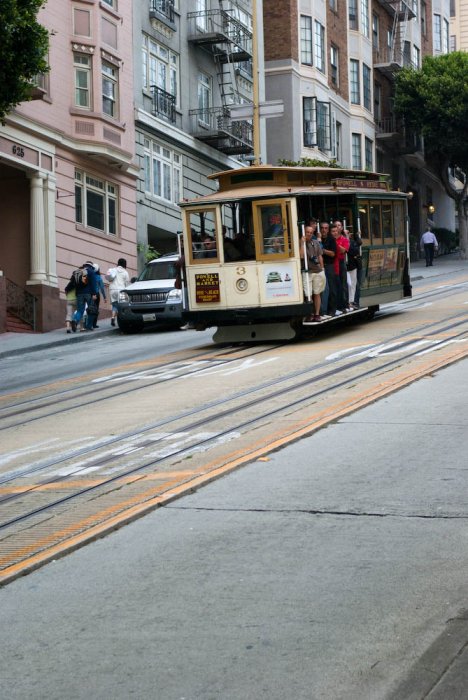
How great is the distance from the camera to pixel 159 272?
1116 inches

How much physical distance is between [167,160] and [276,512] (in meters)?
30.8

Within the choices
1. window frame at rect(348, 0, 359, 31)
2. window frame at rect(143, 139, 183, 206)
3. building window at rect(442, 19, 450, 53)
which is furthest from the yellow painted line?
building window at rect(442, 19, 450, 53)

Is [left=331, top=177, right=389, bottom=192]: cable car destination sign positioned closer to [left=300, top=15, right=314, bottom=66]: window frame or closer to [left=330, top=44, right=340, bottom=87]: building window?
[left=300, top=15, right=314, bottom=66]: window frame

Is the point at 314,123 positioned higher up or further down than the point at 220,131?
higher up

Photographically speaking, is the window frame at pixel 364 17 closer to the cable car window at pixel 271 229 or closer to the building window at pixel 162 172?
the building window at pixel 162 172

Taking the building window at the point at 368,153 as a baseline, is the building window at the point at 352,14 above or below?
above

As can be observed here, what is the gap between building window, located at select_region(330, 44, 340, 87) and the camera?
52.7m

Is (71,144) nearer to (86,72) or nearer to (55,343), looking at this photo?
(86,72)

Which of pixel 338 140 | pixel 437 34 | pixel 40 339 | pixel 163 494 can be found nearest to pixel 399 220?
pixel 40 339

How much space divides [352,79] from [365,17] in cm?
370

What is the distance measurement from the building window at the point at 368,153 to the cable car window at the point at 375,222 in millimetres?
33192

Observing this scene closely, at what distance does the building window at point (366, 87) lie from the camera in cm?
5669

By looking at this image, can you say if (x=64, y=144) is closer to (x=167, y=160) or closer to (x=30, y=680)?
(x=167, y=160)

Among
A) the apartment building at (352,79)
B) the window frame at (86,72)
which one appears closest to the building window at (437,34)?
the apartment building at (352,79)
